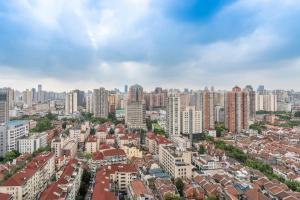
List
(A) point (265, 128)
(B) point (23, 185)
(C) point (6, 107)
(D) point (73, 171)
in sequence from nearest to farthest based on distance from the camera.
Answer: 1. (B) point (23, 185)
2. (D) point (73, 171)
3. (C) point (6, 107)
4. (A) point (265, 128)

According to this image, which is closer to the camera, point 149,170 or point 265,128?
point 149,170

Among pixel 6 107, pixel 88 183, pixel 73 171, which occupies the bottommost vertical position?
pixel 88 183

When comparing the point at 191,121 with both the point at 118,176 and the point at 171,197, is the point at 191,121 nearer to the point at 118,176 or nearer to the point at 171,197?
the point at 118,176

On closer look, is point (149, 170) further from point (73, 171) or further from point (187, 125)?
point (187, 125)

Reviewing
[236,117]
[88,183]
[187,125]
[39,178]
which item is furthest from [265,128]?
[39,178]

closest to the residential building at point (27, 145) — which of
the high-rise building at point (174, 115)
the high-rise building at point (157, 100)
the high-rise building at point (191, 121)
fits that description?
the high-rise building at point (174, 115)

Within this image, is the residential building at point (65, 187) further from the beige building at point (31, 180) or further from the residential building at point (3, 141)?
the residential building at point (3, 141)

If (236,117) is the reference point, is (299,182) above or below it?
below
